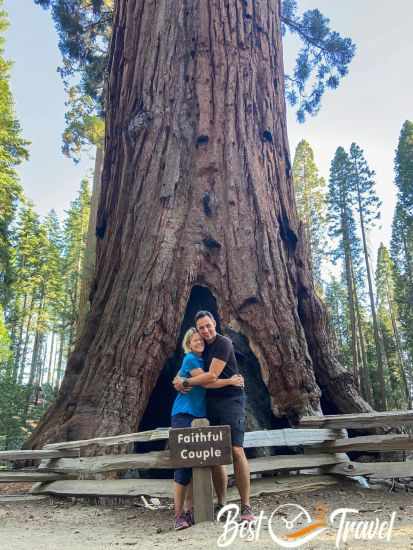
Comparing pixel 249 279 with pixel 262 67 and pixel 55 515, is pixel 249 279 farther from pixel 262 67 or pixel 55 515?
pixel 262 67

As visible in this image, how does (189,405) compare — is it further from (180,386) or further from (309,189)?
(309,189)

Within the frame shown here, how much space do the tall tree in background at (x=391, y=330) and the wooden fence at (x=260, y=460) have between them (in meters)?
26.5

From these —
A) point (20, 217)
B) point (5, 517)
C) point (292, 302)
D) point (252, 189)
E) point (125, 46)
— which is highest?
point (20, 217)

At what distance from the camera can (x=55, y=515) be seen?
4242 millimetres

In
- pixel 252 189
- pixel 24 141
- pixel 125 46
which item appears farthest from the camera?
pixel 24 141

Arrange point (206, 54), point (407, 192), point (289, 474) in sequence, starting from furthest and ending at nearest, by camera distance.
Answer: point (407, 192)
point (206, 54)
point (289, 474)

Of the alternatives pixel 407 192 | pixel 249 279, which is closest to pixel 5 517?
pixel 249 279

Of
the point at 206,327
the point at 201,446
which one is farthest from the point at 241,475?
the point at 206,327

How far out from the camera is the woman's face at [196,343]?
13.2 feet

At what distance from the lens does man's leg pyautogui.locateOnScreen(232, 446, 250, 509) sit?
11.8ft

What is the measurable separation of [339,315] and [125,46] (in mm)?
33154

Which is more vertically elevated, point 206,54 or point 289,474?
point 206,54

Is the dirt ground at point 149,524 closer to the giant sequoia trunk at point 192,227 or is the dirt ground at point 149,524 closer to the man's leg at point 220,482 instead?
the man's leg at point 220,482

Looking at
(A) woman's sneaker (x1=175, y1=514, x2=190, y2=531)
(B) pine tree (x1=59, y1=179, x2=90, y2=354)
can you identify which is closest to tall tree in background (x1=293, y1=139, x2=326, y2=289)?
(B) pine tree (x1=59, y1=179, x2=90, y2=354)
